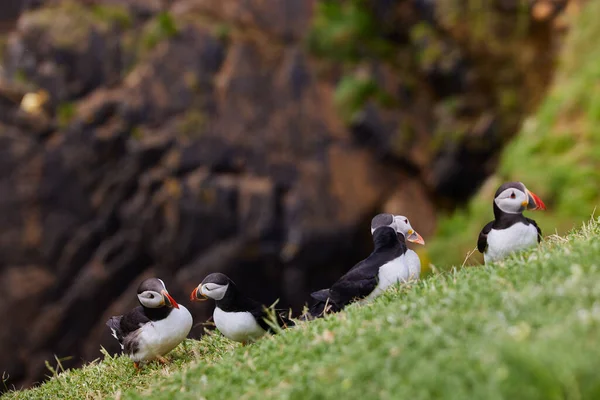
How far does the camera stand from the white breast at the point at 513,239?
15.2ft

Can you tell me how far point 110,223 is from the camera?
52.3ft

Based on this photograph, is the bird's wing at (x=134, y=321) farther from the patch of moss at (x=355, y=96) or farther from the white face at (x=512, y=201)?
the patch of moss at (x=355, y=96)

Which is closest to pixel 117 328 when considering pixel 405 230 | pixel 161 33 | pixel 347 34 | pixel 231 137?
pixel 405 230

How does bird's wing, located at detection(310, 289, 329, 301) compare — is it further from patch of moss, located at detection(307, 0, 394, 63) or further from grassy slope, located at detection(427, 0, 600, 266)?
patch of moss, located at detection(307, 0, 394, 63)

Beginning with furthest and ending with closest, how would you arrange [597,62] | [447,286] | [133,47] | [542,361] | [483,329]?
[133,47] → [597,62] → [447,286] → [483,329] → [542,361]

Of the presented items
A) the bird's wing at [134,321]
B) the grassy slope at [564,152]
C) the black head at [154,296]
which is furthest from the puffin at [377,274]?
the grassy slope at [564,152]

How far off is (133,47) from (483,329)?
15.1 metres

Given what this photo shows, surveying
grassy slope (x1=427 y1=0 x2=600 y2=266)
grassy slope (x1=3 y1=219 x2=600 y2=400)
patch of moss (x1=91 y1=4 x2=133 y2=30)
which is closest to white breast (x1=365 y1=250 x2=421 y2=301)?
grassy slope (x1=3 y1=219 x2=600 y2=400)

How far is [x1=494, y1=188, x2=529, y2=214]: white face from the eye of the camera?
15.3 ft

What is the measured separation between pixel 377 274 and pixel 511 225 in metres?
1.05

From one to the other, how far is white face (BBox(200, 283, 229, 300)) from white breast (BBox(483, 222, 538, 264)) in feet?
6.83

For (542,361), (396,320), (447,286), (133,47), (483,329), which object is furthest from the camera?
(133,47)

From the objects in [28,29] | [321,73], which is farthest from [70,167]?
[321,73]

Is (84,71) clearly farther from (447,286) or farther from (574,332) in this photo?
(574,332)
